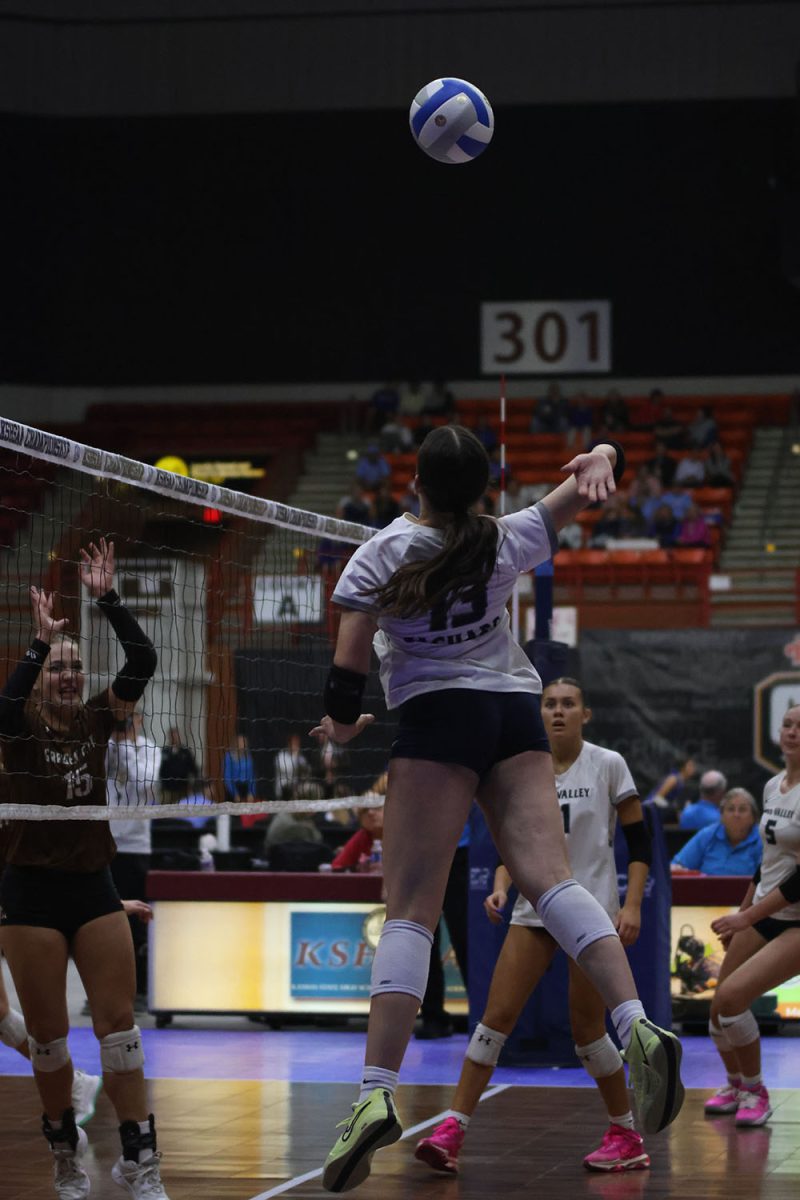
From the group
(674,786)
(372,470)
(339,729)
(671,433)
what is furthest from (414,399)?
(339,729)

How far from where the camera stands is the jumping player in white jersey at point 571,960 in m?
6.58

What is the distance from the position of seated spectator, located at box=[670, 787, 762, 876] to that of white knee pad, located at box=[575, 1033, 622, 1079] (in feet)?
16.7

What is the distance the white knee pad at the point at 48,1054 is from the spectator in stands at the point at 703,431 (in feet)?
77.7

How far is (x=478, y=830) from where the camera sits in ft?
32.6

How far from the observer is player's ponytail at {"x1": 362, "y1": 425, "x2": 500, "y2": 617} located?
15.0 feet

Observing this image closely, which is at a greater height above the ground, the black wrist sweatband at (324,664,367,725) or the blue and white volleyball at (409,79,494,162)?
the blue and white volleyball at (409,79,494,162)

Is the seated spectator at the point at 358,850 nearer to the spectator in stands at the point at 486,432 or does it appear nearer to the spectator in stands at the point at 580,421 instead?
the spectator in stands at the point at 486,432

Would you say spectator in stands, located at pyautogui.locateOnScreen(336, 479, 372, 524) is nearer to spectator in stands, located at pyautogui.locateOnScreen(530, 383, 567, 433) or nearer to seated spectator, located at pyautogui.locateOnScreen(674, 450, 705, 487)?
spectator in stands, located at pyautogui.locateOnScreen(530, 383, 567, 433)

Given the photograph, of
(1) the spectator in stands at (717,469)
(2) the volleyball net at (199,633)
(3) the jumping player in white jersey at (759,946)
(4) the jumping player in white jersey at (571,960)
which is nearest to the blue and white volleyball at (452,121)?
(2) the volleyball net at (199,633)

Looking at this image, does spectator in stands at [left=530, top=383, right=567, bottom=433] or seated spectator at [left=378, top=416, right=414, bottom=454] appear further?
seated spectator at [left=378, top=416, right=414, bottom=454]

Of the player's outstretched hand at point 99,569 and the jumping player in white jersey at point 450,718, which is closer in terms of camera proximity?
the jumping player in white jersey at point 450,718

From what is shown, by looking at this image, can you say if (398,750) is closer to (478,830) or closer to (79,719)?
(79,719)

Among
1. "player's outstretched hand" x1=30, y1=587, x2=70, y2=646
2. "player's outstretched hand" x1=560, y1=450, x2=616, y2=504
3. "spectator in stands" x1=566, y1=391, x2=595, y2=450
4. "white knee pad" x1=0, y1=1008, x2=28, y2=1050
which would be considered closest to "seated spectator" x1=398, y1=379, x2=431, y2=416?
"spectator in stands" x1=566, y1=391, x2=595, y2=450

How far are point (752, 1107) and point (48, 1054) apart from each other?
3.21 metres
